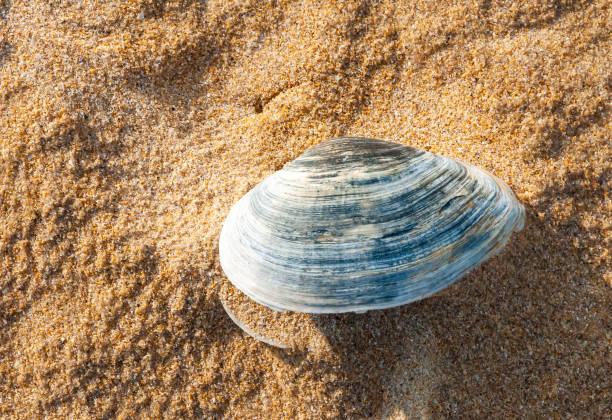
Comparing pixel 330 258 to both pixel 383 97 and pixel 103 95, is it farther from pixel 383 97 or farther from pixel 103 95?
pixel 103 95

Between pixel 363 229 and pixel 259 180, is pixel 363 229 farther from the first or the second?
pixel 259 180

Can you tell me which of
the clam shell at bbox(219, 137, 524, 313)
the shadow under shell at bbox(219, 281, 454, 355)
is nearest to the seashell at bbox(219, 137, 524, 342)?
the clam shell at bbox(219, 137, 524, 313)

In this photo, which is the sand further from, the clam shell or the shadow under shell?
the clam shell

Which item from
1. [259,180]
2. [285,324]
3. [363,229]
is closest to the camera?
[363,229]

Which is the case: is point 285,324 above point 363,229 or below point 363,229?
below

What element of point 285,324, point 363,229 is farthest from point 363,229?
point 285,324

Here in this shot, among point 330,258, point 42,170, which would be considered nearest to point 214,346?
point 330,258
